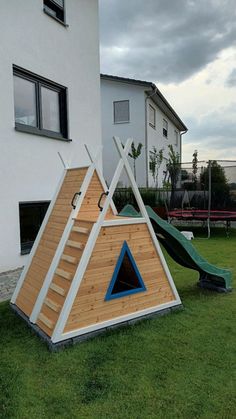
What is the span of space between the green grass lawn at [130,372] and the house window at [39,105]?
4.34 m

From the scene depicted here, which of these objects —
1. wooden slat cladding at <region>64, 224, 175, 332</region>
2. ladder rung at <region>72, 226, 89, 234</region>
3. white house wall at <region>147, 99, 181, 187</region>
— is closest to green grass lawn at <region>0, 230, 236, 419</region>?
wooden slat cladding at <region>64, 224, 175, 332</region>

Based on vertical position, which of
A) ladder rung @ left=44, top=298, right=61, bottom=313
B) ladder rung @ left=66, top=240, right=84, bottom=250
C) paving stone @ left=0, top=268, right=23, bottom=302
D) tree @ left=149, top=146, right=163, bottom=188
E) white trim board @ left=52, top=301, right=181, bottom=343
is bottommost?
paving stone @ left=0, top=268, right=23, bottom=302

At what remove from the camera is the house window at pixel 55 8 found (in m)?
7.51

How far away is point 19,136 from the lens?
6.49m

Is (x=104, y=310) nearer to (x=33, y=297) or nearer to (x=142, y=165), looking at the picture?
(x=33, y=297)

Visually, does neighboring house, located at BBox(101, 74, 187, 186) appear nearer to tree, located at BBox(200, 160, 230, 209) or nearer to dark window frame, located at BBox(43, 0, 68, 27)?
tree, located at BBox(200, 160, 230, 209)

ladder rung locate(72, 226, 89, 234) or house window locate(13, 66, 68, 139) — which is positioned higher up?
house window locate(13, 66, 68, 139)

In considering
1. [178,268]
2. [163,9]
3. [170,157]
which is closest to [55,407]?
[178,268]

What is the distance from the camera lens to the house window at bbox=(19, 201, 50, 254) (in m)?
6.87

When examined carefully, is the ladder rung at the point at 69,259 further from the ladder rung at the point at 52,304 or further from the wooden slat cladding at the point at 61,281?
the ladder rung at the point at 52,304

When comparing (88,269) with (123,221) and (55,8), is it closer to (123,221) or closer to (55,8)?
(123,221)

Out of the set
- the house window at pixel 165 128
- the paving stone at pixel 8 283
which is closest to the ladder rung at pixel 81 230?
the paving stone at pixel 8 283

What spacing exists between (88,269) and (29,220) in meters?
4.04

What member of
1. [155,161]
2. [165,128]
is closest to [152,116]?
[155,161]
